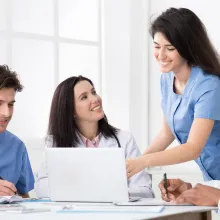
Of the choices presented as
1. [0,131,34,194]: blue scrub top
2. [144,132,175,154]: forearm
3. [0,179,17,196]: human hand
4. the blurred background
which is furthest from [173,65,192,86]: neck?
the blurred background

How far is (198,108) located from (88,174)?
61 cm

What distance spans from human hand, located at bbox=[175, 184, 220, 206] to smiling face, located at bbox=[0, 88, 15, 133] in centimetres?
82

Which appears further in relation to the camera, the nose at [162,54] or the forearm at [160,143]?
the forearm at [160,143]

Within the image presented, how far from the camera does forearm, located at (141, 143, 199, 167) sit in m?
2.35

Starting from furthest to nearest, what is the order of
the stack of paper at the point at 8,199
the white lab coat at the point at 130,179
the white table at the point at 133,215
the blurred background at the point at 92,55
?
1. the blurred background at the point at 92,55
2. the white lab coat at the point at 130,179
3. the stack of paper at the point at 8,199
4. the white table at the point at 133,215

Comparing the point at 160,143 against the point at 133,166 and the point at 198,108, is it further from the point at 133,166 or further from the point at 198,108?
the point at 133,166

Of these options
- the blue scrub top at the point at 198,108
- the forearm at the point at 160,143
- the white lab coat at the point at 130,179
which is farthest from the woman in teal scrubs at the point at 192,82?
the white lab coat at the point at 130,179

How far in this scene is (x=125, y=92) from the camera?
3990 millimetres

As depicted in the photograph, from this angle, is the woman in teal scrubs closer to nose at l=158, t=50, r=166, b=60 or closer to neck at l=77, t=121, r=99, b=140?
nose at l=158, t=50, r=166, b=60

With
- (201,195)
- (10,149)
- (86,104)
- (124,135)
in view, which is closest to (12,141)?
(10,149)

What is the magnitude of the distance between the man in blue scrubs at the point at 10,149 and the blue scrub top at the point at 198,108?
26.2 inches

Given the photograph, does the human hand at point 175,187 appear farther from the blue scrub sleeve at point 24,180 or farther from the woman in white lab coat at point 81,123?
the blue scrub sleeve at point 24,180

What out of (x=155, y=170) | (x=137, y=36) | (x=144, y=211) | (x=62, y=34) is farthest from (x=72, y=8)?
(x=144, y=211)

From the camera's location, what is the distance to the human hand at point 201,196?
6.95 feet
